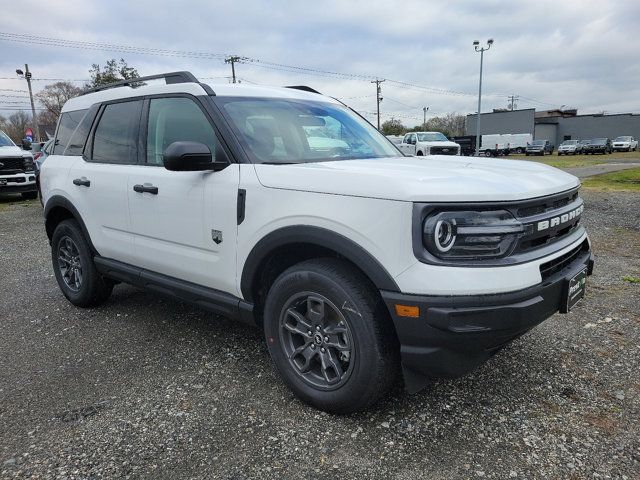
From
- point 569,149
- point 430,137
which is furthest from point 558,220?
point 569,149

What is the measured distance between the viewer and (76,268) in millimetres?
4574

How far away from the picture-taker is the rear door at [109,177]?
12.3 ft

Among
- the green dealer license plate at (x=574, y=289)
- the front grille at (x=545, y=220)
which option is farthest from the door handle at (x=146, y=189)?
the green dealer license plate at (x=574, y=289)

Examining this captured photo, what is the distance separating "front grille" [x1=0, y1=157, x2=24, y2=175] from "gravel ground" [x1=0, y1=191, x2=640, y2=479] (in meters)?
10.6

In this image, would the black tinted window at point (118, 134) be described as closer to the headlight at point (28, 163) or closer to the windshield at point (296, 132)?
the windshield at point (296, 132)

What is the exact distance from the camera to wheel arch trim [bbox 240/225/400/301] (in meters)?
2.31

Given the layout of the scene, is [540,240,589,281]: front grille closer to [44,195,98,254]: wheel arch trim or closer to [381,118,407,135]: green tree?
[44,195,98,254]: wheel arch trim

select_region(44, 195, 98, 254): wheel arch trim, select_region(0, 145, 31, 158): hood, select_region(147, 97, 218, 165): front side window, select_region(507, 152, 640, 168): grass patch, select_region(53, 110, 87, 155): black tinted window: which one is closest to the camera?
select_region(147, 97, 218, 165): front side window

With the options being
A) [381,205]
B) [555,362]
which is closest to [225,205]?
[381,205]

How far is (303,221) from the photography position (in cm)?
256

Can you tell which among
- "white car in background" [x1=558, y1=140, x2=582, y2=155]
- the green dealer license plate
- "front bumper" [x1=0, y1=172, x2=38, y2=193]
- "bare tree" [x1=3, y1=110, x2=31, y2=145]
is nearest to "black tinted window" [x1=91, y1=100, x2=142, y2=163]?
the green dealer license plate

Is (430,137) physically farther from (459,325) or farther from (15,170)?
(459,325)

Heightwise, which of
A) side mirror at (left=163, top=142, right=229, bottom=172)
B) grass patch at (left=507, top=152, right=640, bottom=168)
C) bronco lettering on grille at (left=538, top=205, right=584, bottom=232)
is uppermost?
side mirror at (left=163, top=142, right=229, bottom=172)

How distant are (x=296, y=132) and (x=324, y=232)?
3.63 ft
